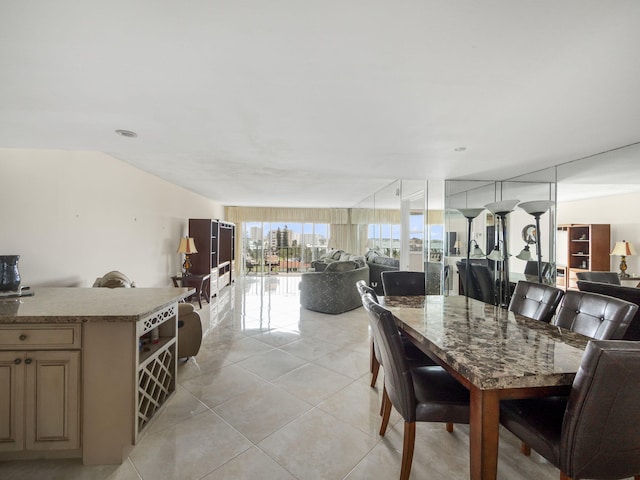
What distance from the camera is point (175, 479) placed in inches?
59.9

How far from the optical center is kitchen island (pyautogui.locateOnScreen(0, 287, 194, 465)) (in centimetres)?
157

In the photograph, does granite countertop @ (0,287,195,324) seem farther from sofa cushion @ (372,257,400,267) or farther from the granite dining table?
sofa cushion @ (372,257,400,267)

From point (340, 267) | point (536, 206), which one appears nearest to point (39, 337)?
point (536, 206)

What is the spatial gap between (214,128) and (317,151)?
1110 millimetres

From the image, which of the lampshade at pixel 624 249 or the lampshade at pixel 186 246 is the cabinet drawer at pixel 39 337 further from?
the lampshade at pixel 624 249

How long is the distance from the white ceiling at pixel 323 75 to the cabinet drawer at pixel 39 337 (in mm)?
1454

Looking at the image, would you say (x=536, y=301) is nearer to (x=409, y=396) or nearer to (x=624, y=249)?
(x=409, y=396)

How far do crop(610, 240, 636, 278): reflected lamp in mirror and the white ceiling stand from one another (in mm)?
1290

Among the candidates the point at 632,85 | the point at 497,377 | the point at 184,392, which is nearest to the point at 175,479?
the point at 184,392

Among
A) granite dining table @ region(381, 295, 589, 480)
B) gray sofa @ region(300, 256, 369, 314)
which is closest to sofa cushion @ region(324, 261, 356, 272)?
gray sofa @ region(300, 256, 369, 314)

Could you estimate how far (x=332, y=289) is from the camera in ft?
16.1

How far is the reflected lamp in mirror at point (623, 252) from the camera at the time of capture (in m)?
3.25

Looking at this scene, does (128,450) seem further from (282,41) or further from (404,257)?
(404,257)

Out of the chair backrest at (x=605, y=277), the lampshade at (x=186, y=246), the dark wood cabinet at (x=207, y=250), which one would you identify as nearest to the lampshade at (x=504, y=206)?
the chair backrest at (x=605, y=277)
